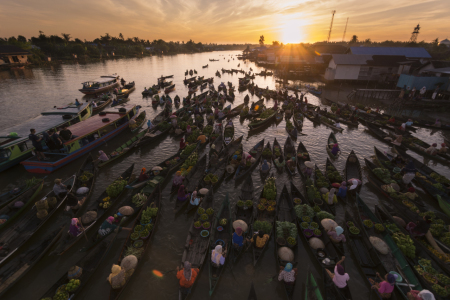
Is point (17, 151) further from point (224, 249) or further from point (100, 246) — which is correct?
point (224, 249)

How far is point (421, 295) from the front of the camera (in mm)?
9164

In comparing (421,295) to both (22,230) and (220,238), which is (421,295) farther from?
(22,230)

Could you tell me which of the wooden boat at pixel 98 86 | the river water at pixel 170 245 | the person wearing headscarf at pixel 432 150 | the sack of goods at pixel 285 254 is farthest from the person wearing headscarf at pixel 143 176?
the wooden boat at pixel 98 86

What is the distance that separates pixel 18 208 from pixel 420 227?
28.9 meters

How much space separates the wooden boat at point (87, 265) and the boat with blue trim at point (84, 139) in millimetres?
13718

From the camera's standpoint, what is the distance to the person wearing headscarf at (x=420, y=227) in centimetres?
1262

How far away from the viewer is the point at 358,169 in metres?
20.9

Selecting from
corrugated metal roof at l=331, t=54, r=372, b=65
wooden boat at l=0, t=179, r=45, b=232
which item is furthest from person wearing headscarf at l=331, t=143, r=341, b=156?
corrugated metal roof at l=331, t=54, r=372, b=65

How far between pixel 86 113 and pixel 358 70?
69.2 metres

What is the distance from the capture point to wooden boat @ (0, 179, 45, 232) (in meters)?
14.7

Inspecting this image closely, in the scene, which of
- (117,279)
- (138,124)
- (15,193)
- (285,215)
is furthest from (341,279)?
(138,124)

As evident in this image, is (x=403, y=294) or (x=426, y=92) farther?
(x=426, y=92)

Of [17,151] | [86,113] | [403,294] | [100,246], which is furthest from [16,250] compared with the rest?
[86,113]

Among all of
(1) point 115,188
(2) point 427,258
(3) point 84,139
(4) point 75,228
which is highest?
(3) point 84,139
